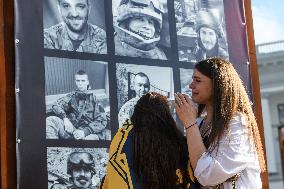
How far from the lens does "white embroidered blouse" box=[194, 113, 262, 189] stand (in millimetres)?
2111

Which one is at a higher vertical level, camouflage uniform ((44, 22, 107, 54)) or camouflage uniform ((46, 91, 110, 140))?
camouflage uniform ((44, 22, 107, 54))

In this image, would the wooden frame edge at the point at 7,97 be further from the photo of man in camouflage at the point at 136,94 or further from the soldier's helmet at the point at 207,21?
the soldier's helmet at the point at 207,21

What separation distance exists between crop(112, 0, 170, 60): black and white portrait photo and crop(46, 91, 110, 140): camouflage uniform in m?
0.28

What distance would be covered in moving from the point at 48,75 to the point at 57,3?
33 cm

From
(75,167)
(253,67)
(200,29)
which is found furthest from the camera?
(253,67)

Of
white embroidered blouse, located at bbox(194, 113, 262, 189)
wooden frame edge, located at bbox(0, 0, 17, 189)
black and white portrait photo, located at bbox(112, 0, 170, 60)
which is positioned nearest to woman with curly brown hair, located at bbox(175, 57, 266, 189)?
white embroidered blouse, located at bbox(194, 113, 262, 189)

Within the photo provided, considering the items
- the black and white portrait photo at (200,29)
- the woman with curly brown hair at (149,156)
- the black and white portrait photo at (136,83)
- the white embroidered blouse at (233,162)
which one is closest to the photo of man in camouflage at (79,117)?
the black and white portrait photo at (136,83)

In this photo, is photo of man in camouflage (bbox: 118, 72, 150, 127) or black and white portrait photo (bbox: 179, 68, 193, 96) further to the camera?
black and white portrait photo (bbox: 179, 68, 193, 96)

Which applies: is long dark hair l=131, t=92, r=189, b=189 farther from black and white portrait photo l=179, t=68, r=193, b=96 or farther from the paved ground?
the paved ground

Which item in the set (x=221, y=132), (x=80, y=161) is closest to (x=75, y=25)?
(x=80, y=161)

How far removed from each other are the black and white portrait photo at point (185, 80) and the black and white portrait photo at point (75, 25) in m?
0.43

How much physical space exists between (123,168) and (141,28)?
0.90 meters

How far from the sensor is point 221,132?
216 centimetres

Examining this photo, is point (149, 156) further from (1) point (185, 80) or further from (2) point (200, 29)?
(2) point (200, 29)
